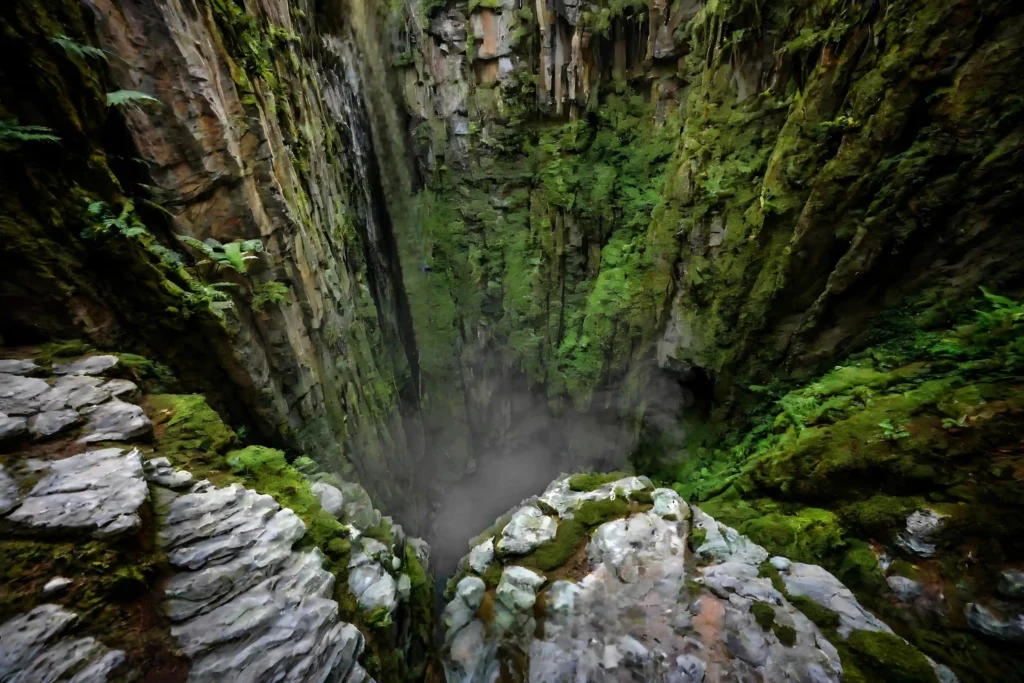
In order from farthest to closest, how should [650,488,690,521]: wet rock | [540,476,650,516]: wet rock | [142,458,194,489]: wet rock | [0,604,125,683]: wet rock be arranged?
[540,476,650,516]: wet rock, [650,488,690,521]: wet rock, [142,458,194,489]: wet rock, [0,604,125,683]: wet rock

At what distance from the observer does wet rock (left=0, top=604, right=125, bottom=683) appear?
225cm

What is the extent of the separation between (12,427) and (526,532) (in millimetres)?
5501

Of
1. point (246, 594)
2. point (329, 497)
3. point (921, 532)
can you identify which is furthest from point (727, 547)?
point (246, 594)

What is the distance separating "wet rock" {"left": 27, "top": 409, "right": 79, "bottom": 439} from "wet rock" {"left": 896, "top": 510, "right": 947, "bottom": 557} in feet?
25.7

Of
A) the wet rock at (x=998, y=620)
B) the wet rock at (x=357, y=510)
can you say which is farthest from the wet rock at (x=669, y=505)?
the wet rock at (x=357, y=510)

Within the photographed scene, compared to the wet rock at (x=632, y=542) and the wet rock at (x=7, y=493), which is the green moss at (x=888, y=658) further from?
the wet rock at (x=7, y=493)

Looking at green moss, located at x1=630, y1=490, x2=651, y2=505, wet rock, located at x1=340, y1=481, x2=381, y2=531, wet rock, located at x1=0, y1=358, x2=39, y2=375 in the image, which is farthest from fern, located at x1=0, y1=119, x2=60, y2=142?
green moss, located at x1=630, y1=490, x2=651, y2=505

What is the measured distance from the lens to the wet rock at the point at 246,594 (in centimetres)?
300

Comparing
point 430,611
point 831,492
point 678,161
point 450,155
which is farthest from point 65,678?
point 450,155

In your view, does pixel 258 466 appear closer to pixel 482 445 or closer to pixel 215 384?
pixel 215 384

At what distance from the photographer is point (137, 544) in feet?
9.93

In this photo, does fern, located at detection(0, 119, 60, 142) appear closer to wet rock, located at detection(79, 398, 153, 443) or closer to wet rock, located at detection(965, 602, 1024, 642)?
wet rock, located at detection(79, 398, 153, 443)

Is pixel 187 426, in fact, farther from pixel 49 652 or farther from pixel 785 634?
pixel 785 634

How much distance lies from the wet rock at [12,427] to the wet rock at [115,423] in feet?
1.08
